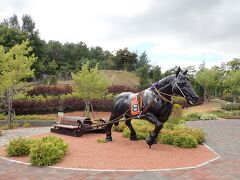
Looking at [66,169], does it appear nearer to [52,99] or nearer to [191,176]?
[191,176]

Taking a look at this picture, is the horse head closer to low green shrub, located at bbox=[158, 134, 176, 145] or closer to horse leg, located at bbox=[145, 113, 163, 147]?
horse leg, located at bbox=[145, 113, 163, 147]

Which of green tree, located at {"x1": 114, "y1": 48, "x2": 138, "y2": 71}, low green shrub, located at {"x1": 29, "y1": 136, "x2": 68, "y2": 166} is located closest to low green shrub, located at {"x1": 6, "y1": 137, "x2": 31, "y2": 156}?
low green shrub, located at {"x1": 29, "y1": 136, "x2": 68, "y2": 166}

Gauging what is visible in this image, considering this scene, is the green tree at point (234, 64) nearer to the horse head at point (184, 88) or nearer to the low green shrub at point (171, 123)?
the low green shrub at point (171, 123)

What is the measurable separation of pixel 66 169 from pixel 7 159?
2.49m

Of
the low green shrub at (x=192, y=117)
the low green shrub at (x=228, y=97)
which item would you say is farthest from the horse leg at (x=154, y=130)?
the low green shrub at (x=228, y=97)

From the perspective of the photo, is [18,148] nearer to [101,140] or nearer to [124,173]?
[101,140]

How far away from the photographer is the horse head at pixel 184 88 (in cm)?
1009

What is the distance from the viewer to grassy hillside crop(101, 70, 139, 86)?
58.5 meters

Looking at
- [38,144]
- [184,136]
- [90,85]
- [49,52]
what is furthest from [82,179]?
[49,52]

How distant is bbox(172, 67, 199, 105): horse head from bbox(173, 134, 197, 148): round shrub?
1.97 m

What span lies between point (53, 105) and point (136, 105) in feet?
67.8

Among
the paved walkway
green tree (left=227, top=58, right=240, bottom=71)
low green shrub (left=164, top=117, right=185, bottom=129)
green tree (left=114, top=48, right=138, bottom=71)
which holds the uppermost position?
green tree (left=114, top=48, right=138, bottom=71)

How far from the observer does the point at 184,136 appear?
1160cm

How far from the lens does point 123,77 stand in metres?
61.2
